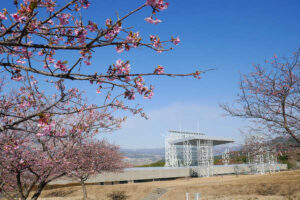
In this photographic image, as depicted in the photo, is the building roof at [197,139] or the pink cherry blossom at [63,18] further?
the building roof at [197,139]

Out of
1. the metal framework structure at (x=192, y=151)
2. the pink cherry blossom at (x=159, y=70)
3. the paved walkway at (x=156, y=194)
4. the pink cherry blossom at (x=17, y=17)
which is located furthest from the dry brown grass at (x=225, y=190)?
the pink cherry blossom at (x=17, y=17)

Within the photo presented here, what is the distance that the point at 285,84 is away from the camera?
31.3 feet

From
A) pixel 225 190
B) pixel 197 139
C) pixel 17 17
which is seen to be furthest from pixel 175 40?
pixel 197 139

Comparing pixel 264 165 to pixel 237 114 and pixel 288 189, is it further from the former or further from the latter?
pixel 237 114

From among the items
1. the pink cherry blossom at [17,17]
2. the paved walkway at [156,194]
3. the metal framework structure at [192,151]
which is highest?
the pink cherry blossom at [17,17]

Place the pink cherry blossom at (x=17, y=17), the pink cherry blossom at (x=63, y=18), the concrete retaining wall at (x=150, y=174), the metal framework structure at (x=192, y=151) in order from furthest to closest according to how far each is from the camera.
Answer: the metal framework structure at (x=192, y=151)
the concrete retaining wall at (x=150, y=174)
the pink cherry blossom at (x=63, y=18)
the pink cherry blossom at (x=17, y=17)

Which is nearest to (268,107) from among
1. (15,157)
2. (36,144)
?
(15,157)

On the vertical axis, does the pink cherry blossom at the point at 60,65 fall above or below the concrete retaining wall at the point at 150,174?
above

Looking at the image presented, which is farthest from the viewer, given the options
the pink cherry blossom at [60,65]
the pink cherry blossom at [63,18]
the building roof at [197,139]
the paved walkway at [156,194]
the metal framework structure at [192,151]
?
the metal framework structure at [192,151]

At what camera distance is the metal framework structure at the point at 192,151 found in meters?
37.6

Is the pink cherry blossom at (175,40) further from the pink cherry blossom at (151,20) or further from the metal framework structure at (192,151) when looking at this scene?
the metal framework structure at (192,151)

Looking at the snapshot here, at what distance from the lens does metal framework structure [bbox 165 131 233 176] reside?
123ft

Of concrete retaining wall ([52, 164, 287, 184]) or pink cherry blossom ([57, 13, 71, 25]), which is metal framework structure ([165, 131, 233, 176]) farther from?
pink cherry blossom ([57, 13, 71, 25])

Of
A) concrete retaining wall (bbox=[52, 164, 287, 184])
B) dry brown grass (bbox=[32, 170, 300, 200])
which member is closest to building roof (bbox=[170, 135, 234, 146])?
concrete retaining wall (bbox=[52, 164, 287, 184])
